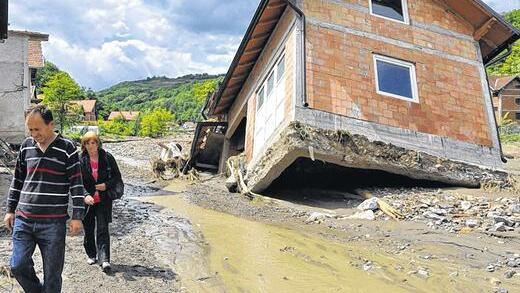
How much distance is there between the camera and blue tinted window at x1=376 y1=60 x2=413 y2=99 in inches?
449

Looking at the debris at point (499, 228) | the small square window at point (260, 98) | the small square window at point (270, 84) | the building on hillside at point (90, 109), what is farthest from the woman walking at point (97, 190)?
the building on hillside at point (90, 109)

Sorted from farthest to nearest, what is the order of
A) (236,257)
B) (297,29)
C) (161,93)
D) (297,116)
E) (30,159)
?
(161,93) < (297,29) < (297,116) < (236,257) < (30,159)

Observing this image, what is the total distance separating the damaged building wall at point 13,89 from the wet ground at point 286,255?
343 inches

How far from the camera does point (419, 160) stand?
35.2ft

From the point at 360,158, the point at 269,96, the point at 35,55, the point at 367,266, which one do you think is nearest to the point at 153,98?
the point at 35,55

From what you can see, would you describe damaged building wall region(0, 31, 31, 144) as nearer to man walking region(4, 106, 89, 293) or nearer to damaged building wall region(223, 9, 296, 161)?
damaged building wall region(223, 9, 296, 161)

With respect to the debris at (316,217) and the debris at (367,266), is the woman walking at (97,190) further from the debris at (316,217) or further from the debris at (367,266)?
the debris at (316,217)

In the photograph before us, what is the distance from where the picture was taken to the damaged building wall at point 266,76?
11.0m

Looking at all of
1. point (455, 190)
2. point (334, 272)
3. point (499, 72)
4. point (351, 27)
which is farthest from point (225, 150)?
point (499, 72)

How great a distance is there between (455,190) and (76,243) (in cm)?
819

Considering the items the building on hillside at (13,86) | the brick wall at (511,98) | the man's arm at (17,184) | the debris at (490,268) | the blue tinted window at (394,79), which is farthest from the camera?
the brick wall at (511,98)

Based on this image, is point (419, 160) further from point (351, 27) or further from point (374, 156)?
point (351, 27)

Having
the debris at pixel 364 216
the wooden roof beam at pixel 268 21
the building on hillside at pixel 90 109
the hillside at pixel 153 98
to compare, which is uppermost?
the hillside at pixel 153 98

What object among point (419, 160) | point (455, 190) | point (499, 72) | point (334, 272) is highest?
point (499, 72)
